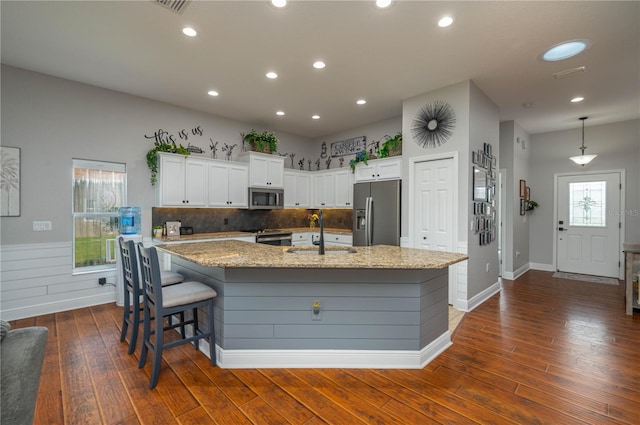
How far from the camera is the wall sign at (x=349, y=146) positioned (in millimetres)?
6191

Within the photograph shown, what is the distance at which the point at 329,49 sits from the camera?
3189mm

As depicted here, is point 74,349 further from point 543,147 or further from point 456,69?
point 543,147

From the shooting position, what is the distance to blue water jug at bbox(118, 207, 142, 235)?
4.38 m

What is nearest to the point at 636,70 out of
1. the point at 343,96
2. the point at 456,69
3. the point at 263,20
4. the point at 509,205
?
the point at 456,69

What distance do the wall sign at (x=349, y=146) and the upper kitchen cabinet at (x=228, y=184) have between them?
2.19m

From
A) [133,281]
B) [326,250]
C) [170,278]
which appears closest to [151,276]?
[133,281]

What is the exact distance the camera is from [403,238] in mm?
4562

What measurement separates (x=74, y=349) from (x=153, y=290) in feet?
4.39

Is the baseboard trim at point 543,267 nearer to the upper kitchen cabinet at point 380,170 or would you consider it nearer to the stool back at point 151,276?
the upper kitchen cabinet at point 380,170

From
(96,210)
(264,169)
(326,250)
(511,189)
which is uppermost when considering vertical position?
(264,169)

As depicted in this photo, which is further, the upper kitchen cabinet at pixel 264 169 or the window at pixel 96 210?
the upper kitchen cabinet at pixel 264 169

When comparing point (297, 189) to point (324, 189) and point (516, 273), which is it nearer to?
point (324, 189)

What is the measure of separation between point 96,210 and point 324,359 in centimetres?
389

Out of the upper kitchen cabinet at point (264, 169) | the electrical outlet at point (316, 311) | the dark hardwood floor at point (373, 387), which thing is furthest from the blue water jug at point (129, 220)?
the electrical outlet at point (316, 311)
